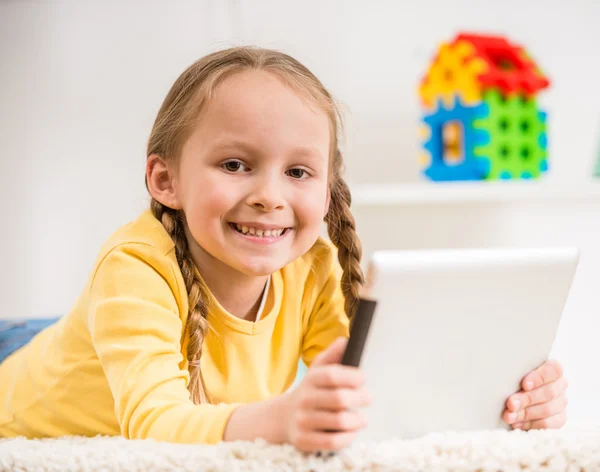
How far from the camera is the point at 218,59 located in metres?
0.82

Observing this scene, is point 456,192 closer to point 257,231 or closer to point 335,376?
point 257,231

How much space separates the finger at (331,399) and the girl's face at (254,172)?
0.91 feet

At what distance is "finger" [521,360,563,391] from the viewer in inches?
25.5

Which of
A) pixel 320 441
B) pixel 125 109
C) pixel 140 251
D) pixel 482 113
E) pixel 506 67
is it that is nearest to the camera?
pixel 320 441

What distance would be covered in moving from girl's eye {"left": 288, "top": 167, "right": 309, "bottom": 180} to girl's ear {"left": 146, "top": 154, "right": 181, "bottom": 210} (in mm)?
140

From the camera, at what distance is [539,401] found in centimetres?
66

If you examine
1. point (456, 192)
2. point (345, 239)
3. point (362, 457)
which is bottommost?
point (362, 457)

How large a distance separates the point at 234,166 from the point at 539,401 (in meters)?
0.36

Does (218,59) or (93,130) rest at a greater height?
(93,130)

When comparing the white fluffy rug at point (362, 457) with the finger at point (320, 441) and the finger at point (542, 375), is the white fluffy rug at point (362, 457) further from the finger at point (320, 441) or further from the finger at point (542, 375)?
the finger at point (542, 375)

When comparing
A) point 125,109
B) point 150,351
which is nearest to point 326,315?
point 150,351

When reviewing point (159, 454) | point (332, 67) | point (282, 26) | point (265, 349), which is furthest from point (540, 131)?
point (159, 454)

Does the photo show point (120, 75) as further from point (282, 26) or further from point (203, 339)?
point (203, 339)

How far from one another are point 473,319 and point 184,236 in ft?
1.29
